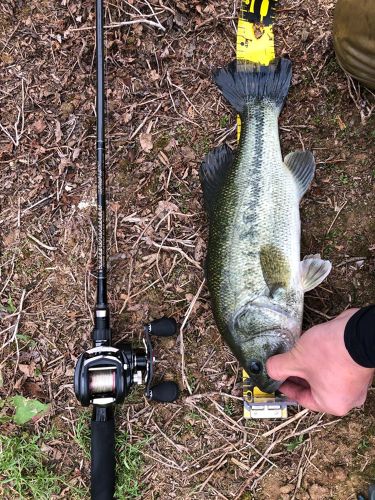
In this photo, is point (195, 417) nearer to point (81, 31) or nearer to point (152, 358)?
point (152, 358)

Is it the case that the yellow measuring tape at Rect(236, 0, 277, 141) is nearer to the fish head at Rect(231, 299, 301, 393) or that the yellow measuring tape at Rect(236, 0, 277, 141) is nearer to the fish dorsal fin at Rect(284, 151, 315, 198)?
the fish dorsal fin at Rect(284, 151, 315, 198)

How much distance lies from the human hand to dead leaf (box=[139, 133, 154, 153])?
171 centimetres

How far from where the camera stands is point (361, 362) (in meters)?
2.45

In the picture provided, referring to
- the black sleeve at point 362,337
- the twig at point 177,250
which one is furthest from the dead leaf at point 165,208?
the black sleeve at point 362,337

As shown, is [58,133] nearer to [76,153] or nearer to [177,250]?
[76,153]

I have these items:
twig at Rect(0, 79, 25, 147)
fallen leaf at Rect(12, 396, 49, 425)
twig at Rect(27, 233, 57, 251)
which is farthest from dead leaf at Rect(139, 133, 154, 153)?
fallen leaf at Rect(12, 396, 49, 425)

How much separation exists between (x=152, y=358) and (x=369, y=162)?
199 centimetres

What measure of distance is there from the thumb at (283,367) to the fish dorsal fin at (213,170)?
1061mm

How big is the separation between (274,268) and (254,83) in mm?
1245

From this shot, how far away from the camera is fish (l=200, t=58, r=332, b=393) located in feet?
9.94

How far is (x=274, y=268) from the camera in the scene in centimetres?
304

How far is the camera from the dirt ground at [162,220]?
11.2ft

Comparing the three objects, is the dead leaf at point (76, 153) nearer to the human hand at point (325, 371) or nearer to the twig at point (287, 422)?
the human hand at point (325, 371)

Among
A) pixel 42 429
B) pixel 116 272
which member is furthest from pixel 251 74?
pixel 42 429
